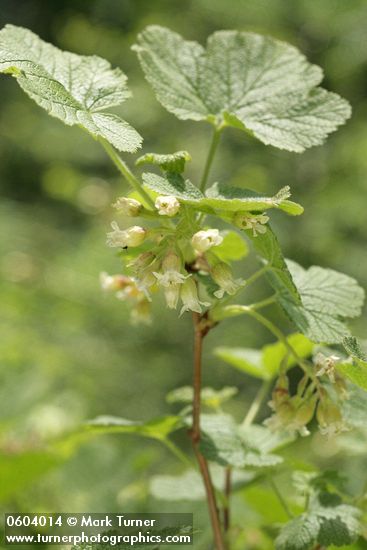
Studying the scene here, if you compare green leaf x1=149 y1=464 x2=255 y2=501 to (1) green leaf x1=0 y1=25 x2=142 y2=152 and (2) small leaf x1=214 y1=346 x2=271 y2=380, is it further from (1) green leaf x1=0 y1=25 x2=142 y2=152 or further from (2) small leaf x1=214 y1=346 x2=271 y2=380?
(1) green leaf x1=0 y1=25 x2=142 y2=152

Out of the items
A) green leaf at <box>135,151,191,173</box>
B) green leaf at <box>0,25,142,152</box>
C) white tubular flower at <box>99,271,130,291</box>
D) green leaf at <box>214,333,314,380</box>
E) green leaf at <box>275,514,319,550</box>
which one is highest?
green leaf at <box>0,25,142,152</box>

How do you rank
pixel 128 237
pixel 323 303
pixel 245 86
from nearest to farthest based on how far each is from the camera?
1. pixel 128 237
2. pixel 323 303
3. pixel 245 86

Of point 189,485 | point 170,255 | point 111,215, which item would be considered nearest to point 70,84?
point 170,255

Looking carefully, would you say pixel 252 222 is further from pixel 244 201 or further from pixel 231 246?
pixel 231 246

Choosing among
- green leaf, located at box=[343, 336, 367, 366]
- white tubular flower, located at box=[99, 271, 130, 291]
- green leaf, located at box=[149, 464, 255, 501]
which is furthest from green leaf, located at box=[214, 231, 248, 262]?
green leaf, located at box=[149, 464, 255, 501]

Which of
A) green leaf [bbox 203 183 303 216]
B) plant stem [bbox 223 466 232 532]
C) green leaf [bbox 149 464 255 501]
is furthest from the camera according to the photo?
green leaf [bbox 149 464 255 501]

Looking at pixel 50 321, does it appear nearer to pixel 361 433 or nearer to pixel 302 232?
pixel 302 232
